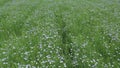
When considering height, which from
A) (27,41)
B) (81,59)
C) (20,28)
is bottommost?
(20,28)

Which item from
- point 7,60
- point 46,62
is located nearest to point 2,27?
point 7,60

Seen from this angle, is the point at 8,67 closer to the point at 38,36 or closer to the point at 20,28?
the point at 38,36

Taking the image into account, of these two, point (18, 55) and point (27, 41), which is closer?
point (18, 55)

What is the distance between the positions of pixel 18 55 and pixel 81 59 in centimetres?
191

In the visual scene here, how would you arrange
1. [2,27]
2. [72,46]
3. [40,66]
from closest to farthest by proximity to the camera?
[40,66] < [72,46] < [2,27]

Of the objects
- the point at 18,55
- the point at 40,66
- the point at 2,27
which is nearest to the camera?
the point at 40,66

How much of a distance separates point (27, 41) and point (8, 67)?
85.1 inches

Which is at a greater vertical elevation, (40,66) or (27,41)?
(40,66)

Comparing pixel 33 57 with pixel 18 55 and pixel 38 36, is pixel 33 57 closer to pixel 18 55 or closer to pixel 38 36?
pixel 18 55

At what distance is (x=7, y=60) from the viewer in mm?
6078

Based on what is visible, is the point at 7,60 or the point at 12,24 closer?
the point at 7,60

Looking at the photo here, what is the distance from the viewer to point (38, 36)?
7.82 metres

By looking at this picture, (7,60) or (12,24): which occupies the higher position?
(7,60)

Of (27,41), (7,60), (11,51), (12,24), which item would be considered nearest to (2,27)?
(12,24)
